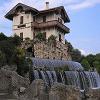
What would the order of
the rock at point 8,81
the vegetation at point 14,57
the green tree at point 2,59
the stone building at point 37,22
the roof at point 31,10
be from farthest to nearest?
the roof at point 31,10 < the stone building at point 37,22 < the vegetation at point 14,57 < the green tree at point 2,59 < the rock at point 8,81

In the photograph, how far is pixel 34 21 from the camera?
55.2 meters

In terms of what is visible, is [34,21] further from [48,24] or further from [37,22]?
[48,24]

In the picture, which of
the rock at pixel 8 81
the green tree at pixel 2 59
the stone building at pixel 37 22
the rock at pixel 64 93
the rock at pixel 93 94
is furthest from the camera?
the stone building at pixel 37 22

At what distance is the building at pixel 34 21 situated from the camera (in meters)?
54.0

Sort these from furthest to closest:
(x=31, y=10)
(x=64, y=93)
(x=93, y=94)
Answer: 1. (x=31, y=10)
2. (x=64, y=93)
3. (x=93, y=94)

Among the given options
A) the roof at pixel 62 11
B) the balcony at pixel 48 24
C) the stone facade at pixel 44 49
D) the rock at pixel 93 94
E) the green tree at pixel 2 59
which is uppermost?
the roof at pixel 62 11

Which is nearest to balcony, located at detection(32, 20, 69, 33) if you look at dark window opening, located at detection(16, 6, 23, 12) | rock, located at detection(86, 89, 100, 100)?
dark window opening, located at detection(16, 6, 23, 12)

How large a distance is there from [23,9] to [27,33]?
4558mm

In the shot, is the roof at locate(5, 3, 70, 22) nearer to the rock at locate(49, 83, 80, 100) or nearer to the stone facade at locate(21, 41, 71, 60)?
the stone facade at locate(21, 41, 71, 60)

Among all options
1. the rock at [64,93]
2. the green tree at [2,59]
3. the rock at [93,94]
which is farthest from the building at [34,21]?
the rock at [93,94]

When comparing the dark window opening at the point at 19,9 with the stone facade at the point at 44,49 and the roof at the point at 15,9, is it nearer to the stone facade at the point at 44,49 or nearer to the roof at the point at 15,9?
the roof at the point at 15,9

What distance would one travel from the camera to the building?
54.0m

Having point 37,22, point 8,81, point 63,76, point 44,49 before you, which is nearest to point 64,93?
point 8,81

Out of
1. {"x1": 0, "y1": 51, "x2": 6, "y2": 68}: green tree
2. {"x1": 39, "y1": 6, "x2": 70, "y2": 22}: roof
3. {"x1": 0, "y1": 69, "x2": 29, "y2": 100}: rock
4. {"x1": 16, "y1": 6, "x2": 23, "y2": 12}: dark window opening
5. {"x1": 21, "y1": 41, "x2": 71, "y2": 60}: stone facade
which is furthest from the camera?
{"x1": 16, "y1": 6, "x2": 23, "y2": 12}: dark window opening
